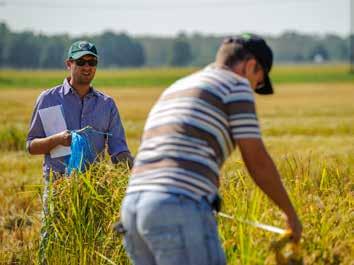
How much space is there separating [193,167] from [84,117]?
2.43 m

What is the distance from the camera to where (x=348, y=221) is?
5.18m

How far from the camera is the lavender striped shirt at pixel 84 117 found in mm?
6277

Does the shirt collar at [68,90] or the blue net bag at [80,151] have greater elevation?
the shirt collar at [68,90]

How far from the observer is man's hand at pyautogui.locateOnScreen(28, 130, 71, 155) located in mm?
6078

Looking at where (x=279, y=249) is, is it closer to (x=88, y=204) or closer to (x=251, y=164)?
(x=251, y=164)

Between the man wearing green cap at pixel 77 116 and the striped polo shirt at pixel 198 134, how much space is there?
2136 mm

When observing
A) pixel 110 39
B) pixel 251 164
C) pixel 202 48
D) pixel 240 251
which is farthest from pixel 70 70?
pixel 202 48

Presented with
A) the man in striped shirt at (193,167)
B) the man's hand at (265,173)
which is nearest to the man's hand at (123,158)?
the man in striped shirt at (193,167)

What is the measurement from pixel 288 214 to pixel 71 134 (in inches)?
91.2

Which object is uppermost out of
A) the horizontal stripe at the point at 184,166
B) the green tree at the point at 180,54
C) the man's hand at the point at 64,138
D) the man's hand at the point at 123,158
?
the horizontal stripe at the point at 184,166

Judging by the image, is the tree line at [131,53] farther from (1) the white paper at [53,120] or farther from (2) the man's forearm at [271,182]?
(2) the man's forearm at [271,182]

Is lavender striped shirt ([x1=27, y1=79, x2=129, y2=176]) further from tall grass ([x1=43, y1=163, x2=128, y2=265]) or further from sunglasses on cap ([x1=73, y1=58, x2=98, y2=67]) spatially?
tall grass ([x1=43, y1=163, x2=128, y2=265])

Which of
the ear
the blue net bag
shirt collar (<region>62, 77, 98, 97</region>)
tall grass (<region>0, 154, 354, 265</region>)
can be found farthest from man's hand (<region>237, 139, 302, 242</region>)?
shirt collar (<region>62, 77, 98, 97</region>)

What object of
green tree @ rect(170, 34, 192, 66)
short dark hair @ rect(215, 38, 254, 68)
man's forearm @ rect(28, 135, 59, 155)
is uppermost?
short dark hair @ rect(215, 38, 254, 68)
